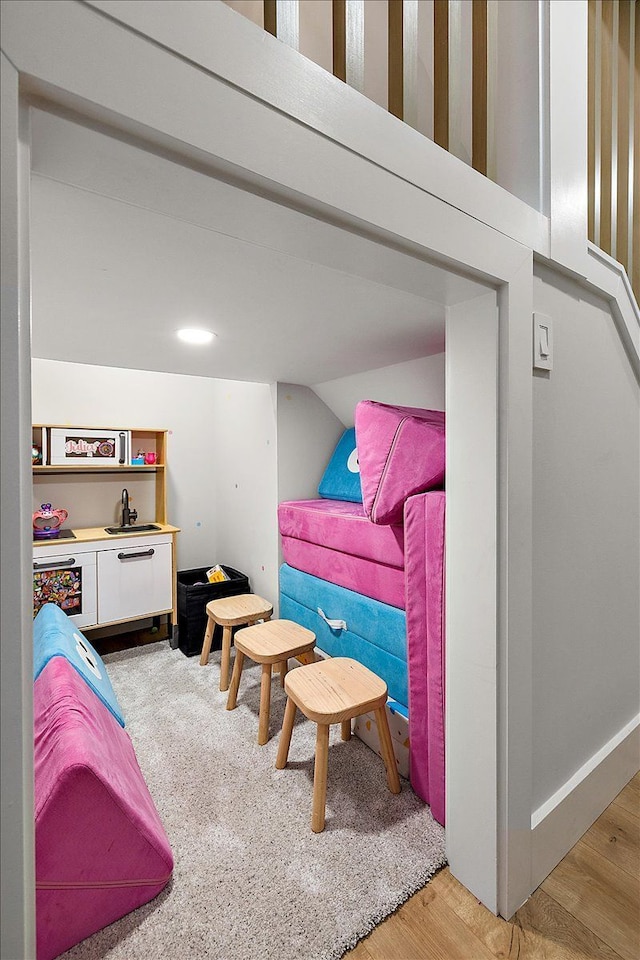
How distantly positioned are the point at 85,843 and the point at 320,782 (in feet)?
2.28

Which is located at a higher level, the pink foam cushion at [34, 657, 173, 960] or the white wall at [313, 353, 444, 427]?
the white wall at [313, 353, 444, 427]

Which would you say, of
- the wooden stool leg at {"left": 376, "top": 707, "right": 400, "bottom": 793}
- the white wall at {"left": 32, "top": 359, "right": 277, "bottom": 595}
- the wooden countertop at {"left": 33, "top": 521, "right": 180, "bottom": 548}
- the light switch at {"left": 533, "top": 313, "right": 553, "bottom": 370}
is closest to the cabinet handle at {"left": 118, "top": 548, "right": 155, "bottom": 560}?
the wooden countertop at {"left": 33, "top": 521, "right": 180, "bottom": 548}

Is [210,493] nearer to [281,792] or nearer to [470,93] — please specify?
[281,792]

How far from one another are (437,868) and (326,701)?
55 cm

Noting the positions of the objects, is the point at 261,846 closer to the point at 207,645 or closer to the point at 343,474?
the point at 207,645

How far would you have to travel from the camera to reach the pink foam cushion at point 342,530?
1.89 metres

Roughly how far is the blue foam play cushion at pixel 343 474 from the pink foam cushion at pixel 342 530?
73mm

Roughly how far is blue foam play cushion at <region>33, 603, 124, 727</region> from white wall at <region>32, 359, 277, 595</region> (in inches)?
44.5

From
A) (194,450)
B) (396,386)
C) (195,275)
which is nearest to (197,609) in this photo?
(194,450)

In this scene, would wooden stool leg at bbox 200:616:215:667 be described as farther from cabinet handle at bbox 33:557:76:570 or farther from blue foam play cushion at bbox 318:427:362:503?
blue foam play cushion at bbox 318:427:362:503

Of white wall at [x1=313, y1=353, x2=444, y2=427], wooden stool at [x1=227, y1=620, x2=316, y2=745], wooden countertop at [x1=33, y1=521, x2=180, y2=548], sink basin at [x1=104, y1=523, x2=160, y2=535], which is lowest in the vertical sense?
wooden stool at [x1=227, y1=620, x2=316, y2=745]

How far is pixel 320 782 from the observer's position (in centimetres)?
148

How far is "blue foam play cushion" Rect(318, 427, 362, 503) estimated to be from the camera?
286 cm

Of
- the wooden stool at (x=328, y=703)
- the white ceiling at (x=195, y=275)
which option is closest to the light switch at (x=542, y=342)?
the white ceiling at (x=195, y=275)
